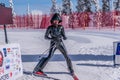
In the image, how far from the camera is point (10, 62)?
29.5 feet

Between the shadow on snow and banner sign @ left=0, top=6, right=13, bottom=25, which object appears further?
the shadow on snow

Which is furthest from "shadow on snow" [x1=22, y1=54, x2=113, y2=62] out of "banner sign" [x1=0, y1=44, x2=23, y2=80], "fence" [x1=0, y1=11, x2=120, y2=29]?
"fence" [x1=0, y1=11, x2=120, y2=29]

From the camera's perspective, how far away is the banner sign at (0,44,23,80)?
8.55m

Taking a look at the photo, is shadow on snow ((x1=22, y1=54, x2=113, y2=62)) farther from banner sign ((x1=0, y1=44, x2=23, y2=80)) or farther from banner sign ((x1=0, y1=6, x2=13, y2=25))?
banner sign ((x1=0, y1=44, x2=23, y2=80))

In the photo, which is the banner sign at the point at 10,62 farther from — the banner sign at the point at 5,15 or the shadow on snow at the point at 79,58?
the shadow on snow at the point at 79,58

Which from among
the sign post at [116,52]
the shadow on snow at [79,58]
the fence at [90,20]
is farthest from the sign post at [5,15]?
the fence at [90,20]

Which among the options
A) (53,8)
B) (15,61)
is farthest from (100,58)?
(53,8)

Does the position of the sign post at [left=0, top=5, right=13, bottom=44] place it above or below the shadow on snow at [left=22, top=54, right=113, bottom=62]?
above

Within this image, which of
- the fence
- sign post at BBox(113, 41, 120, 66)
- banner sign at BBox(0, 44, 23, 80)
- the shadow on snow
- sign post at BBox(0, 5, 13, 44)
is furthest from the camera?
the fence

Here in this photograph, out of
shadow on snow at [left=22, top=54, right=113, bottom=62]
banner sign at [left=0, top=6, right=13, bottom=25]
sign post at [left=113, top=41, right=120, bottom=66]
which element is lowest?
shadow on snow at [left=22, top=54, right=113, bottom=62]

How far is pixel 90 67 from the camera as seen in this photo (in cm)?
1164

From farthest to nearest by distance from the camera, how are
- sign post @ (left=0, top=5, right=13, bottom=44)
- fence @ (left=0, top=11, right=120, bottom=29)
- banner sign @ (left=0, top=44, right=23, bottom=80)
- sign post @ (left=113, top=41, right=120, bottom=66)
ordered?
fence @ (left=0, top=11, right=120, bottom=29) < sign post @ (left=113, top=41, right=120, bottom=66) < sign post @ (left=0, top=5, right=13, bottom=44) < banner sign @ (left=0, top=44, right=23, bottom=80)

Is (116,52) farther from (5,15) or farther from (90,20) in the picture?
(90,20)

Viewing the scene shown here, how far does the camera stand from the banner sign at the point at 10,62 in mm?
8547
